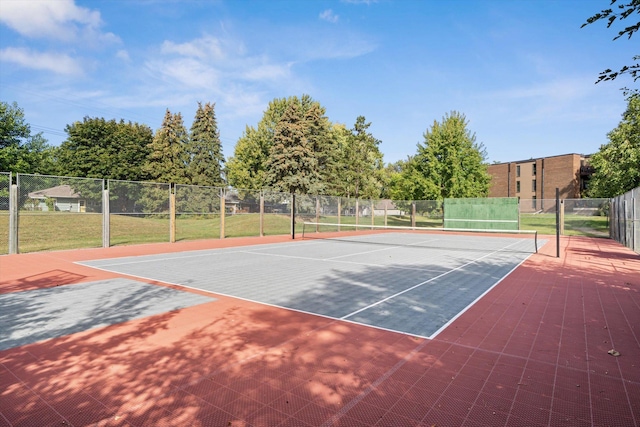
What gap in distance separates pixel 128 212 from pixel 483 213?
26186 mm

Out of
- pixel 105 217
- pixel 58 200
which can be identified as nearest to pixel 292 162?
pixel 105 217

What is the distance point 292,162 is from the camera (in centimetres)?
3978

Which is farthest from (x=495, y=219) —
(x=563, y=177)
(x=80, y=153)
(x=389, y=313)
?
(x=80, y=153)

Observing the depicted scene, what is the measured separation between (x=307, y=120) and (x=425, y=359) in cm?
4071

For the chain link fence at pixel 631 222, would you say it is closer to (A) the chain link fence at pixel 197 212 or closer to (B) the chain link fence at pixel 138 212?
(A) the chain link fence at pixel 197 212

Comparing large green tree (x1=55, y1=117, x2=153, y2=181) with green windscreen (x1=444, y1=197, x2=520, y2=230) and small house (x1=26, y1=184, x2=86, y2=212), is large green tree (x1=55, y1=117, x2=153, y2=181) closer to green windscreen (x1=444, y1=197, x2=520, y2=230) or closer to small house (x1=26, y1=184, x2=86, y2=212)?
small house (x1=26, y1=184, x2=86, y2=212)

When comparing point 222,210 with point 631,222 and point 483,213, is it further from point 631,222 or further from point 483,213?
point 483,213

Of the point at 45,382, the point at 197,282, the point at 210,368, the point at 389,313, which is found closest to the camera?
the point at 45,382

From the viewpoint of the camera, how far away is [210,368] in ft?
13.9

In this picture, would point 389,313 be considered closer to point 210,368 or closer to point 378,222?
point 210,368

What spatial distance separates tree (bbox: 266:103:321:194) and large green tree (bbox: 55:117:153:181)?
19605 mm

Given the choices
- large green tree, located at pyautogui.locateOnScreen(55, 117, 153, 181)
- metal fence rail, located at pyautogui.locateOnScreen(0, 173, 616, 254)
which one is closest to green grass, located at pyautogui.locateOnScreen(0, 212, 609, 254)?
metal fence rail, located at pyautogui.locateOnScreen(0, 173, 616, 254)

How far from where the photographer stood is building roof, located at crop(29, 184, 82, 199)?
15.2m

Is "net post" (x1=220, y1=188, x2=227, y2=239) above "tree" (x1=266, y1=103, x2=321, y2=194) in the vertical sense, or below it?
below
